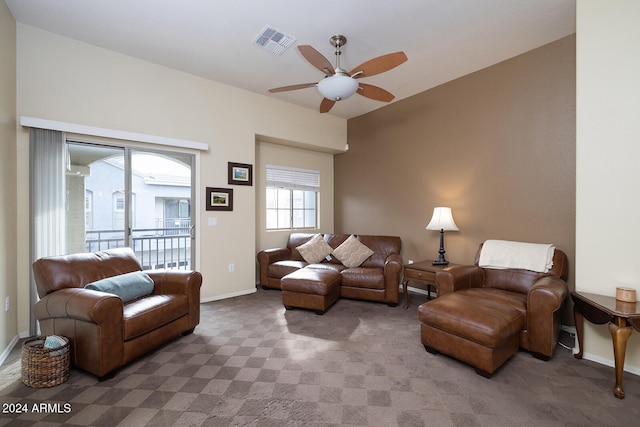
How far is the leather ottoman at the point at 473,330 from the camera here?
6.84 ft

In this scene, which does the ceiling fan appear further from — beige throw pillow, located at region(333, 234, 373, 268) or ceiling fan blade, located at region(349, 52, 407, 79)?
beige throw pillow, located at region(333, 234, 373, 268)

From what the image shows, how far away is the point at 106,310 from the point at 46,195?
170cm

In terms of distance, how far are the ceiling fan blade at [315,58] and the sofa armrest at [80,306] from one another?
7.89 feet

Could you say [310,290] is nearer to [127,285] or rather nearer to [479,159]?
[127,285]

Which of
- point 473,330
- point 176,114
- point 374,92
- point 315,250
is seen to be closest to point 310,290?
point 315,250

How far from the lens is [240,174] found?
428 cm

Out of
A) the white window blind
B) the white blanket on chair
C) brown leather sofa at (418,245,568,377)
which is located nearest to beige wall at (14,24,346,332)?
the white window blind

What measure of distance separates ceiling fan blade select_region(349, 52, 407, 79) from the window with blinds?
9.07ft

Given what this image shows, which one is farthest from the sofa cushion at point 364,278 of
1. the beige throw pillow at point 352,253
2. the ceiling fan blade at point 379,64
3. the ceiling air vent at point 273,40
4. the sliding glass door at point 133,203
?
the ceiling air vent at point 273,40

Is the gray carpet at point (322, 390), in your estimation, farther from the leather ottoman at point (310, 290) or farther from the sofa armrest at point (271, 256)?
the sofa armrest at point (271, 256)

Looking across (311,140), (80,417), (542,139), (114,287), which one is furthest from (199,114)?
(542,139)

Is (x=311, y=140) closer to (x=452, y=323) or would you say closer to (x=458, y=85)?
(x=458, y=85)

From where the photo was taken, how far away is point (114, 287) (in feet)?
7.98

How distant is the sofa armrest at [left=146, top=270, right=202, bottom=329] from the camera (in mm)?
2803
